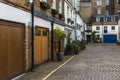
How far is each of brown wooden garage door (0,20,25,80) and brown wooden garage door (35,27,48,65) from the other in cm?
327

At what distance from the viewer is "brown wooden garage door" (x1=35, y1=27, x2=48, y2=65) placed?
17438mm

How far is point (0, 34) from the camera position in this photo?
36.7 ft

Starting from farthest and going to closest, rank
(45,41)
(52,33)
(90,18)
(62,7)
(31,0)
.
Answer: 1. (90,18)
2. (62,7)
3. (52,33)
4. (45,41)
5. (31,0)

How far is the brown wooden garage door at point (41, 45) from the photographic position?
17.4m

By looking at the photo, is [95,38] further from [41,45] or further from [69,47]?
[41,45]

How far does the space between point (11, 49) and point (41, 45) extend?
20.7 feet

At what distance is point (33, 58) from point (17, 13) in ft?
10.7

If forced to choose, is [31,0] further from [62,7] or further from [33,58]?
[62,7]

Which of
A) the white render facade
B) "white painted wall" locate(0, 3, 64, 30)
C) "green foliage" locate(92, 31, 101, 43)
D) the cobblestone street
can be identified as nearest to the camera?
"white painted wall" locate(0, 3, 64, 30)

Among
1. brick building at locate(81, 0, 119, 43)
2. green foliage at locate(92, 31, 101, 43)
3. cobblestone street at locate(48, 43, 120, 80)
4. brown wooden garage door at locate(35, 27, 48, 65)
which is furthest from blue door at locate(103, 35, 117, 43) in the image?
brown wooden garage door at locate(35, 27, 48, 65)

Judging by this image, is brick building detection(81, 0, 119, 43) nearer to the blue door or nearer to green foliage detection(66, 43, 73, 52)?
the blue door

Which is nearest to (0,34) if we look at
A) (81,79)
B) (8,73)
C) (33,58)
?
(8,73)

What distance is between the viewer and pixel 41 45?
61.1 ft

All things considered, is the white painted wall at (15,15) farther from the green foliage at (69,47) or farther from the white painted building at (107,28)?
the white painted building at (107,28)
